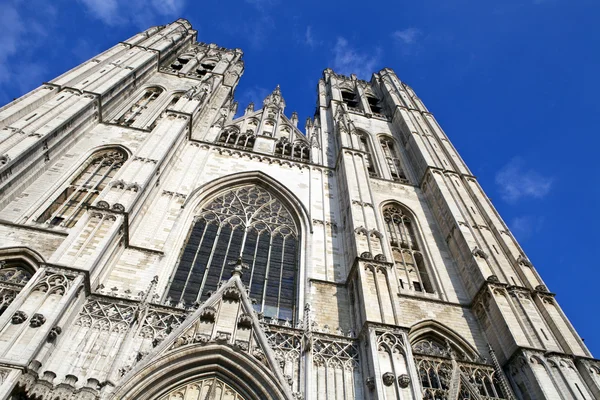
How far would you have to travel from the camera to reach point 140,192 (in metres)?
11.6

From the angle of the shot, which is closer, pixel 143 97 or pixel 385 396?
pixel 385 396

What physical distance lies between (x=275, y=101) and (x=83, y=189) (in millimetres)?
12471

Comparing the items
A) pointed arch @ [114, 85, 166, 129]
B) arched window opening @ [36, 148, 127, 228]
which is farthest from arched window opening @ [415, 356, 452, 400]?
pointed arch @ [114, 85, 166, 129]

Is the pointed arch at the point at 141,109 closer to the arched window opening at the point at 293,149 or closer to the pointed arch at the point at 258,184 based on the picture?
the pointed arch at the point at 258,184

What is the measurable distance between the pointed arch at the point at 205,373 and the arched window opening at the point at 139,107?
11.4 m

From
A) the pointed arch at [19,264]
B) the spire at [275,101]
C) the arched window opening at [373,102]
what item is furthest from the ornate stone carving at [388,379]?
the arched window opening at [373,102]

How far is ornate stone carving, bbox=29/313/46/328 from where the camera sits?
24.8ft

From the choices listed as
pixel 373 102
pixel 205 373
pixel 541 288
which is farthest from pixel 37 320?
pixel 373 102

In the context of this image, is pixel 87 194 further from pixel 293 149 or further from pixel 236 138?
pixel 293 149

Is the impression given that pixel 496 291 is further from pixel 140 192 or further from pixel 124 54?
pixel 124 54

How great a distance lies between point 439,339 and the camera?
11344 mm

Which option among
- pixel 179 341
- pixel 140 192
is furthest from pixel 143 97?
pixel 179 341

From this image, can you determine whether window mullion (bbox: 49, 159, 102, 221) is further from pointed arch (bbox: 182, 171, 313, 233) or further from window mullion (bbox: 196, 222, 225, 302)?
window mullion (bbox: 196, 222, 225, 302)

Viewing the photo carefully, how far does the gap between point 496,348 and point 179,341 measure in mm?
7452
